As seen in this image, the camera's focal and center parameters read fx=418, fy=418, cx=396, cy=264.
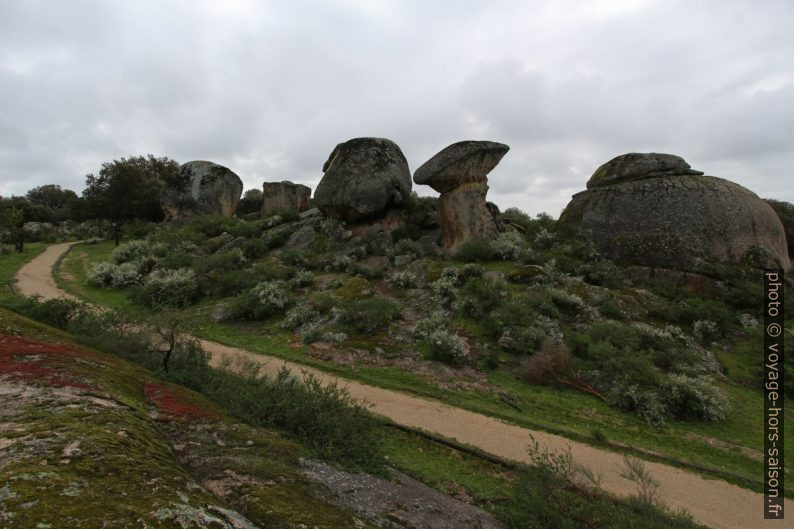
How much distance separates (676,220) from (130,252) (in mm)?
30383

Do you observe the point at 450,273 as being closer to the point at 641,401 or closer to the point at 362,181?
the point at 362,181

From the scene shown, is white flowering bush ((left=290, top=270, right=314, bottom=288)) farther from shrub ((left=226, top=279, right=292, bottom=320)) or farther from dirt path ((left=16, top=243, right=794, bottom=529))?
dirt path ((left=16, top=243, right=794, bottom=529))

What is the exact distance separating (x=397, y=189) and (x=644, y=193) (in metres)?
13.1

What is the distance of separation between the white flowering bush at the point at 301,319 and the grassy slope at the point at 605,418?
2063mm

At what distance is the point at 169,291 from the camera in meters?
19.1

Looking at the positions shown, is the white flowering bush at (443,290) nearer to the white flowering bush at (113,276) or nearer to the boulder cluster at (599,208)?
the boulder cluster at (599,208)

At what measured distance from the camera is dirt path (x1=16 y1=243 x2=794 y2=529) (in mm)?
6445

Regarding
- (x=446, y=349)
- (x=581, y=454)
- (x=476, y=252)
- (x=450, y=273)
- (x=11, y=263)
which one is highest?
(x=476, y=252)

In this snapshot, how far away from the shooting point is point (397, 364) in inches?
486

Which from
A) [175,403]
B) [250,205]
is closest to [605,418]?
[175,403]

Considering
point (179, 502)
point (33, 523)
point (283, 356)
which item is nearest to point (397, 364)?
point (283, 356)

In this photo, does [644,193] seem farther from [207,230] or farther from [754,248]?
[207,230]

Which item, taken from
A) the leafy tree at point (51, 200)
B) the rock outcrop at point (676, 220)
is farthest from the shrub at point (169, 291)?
the leafy tree at point (51, 200)

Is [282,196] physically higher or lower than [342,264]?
higher
